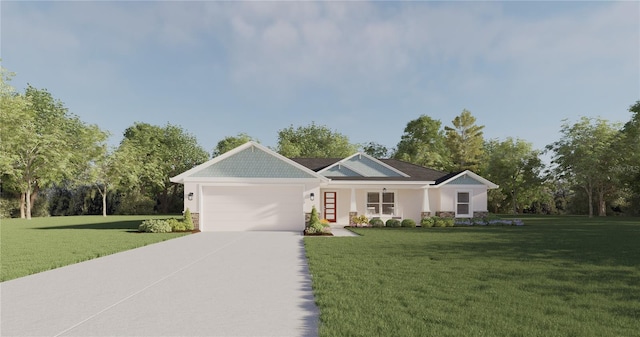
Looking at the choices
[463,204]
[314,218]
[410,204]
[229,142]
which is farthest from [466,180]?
[229,142]

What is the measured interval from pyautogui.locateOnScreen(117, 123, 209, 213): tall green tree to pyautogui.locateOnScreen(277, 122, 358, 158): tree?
1340 cm

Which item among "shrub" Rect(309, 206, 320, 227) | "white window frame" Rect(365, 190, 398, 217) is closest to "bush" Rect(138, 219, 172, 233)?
"shrub" Rect(309, 206, 320, 227)

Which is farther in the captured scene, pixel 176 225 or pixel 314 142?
pixel 314 142

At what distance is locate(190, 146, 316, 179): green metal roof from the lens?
20.9 m

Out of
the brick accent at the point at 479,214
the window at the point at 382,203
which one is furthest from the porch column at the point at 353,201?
the brick accent at the point at 479,214

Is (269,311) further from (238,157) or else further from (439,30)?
(439,30)

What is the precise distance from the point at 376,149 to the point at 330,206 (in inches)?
1614

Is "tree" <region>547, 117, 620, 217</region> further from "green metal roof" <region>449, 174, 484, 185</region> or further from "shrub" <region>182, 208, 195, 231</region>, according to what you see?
"shrub" <region>182, 208, 195, 231</region>

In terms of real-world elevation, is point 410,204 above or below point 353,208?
above

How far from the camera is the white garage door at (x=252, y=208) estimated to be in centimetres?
2098

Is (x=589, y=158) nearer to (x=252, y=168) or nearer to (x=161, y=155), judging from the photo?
(x=252, y=168)

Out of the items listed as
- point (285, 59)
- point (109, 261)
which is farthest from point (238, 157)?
point (109, 261)

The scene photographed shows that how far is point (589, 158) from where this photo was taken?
36.2 metres

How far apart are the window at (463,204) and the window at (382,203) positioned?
5.19 metres
